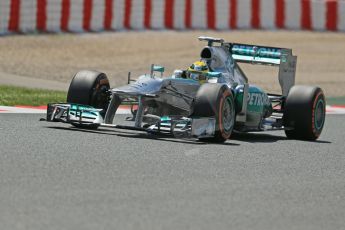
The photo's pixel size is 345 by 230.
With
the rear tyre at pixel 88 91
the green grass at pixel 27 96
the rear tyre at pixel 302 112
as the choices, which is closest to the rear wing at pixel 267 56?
the rear tyre at pixel 302 112

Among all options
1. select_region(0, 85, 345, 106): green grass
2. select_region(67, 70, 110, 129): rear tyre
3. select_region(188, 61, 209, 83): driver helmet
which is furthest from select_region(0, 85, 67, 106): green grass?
select_region(188, 61, 209, 83): driver helmet

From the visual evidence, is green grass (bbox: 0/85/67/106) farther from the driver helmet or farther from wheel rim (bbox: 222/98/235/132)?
wheel rim (bbox: 222/98/235/132)

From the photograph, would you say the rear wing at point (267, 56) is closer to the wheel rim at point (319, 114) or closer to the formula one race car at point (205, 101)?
the formula one race car at point (205, 101)

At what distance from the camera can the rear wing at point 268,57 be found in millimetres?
14594

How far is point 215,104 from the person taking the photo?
41.1 feet

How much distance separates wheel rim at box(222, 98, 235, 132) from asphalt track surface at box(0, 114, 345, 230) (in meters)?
0.23

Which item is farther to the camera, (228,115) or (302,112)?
(302,112)

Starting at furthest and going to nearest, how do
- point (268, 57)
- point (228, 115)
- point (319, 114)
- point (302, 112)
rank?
point (268, 57)
point (319, 114)
point (302, 112)
point (228, 115)

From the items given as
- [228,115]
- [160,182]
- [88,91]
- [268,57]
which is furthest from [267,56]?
[160,182]

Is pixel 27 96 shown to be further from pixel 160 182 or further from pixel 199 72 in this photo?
pixel 160 182

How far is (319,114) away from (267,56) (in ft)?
3.55

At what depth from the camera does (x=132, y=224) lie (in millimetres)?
7184

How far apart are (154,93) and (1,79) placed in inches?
340

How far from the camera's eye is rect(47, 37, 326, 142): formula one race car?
12656 mm
